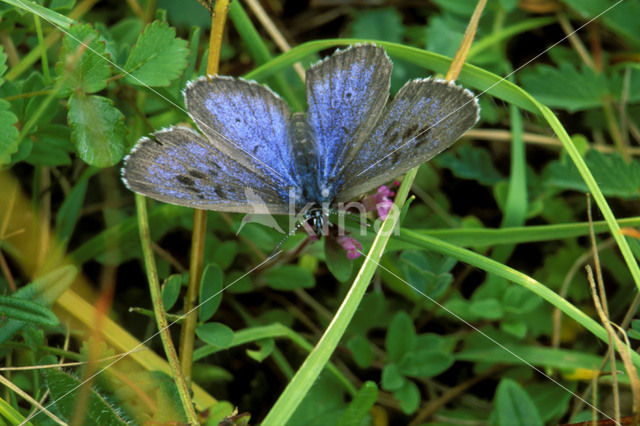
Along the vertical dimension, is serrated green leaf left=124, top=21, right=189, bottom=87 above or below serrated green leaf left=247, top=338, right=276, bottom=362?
above

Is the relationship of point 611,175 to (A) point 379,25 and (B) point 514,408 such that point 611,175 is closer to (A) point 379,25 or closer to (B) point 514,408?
(B) point 514,408

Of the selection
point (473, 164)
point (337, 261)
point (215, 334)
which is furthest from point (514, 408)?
point (473, 164)

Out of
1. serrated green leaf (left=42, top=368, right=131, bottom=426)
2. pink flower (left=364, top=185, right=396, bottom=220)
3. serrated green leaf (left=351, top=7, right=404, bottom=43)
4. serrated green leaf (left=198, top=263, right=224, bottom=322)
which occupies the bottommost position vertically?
serrated green leaf (left=42, top=368, right=131, bottom=426)

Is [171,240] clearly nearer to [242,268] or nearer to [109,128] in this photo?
[242,268]

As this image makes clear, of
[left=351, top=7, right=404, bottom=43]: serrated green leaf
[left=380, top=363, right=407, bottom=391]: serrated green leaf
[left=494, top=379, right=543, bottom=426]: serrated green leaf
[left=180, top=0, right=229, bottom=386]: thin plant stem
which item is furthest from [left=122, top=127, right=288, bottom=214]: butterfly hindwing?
[left=351, top=7, right=404, bottom=43]: serrated green leaf

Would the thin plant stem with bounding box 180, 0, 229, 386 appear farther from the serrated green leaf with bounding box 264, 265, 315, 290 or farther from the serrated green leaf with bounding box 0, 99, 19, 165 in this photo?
Answer: the serrated green leaf with bounding box 0, 99, 19, 165

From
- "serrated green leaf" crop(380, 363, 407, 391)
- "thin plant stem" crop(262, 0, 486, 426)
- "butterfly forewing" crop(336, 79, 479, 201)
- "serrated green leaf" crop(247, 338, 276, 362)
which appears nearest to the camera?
"thin plant stem" crop(262, 0, 486, 426)

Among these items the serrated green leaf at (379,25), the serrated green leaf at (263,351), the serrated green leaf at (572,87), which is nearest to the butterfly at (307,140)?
the serrated green leaf at (263,351)
